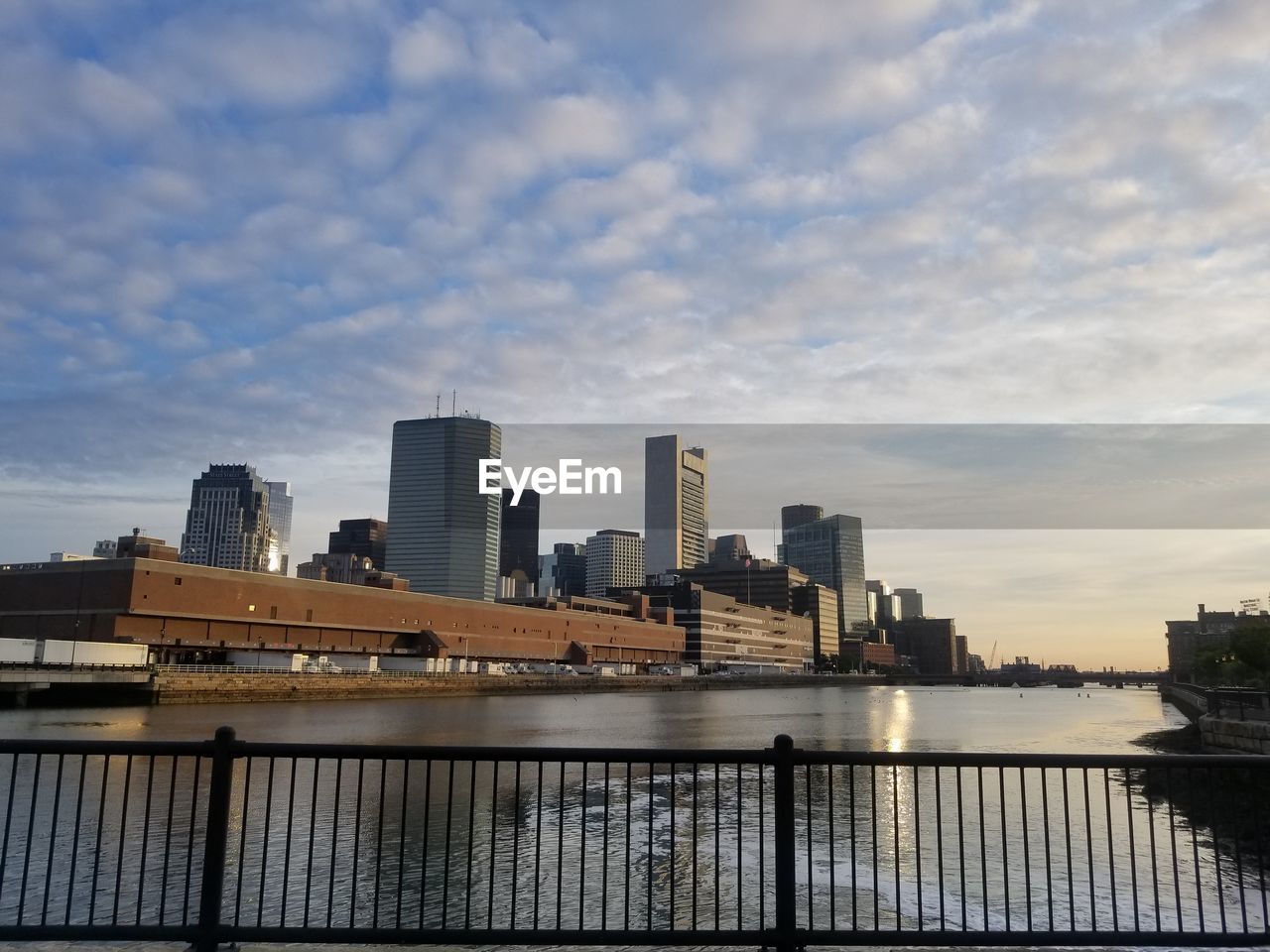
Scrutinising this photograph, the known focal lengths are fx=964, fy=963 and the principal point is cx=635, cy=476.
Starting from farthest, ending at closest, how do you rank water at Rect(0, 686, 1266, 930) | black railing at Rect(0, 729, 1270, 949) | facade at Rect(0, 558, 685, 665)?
facade at Rect(0, 558, 685, 665)
water at Rect(0, 686, 1266, 930)
black railing at Rect(0, 729, 1270, 949)

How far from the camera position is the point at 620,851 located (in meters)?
17.9

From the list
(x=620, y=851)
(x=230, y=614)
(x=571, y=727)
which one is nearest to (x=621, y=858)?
(x=620, y=851)

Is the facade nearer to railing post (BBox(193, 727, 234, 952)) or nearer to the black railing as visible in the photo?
the black railing

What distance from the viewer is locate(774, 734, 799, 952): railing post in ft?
22.9

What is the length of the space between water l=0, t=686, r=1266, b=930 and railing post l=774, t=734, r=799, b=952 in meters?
0.30

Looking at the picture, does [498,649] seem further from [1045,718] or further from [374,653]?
[1045,718]

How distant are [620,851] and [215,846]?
12011 mm

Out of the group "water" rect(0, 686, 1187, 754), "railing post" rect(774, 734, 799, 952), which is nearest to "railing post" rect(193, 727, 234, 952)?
"railing post" rect(774, 734, 799, 952)

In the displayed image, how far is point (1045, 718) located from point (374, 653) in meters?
70.4

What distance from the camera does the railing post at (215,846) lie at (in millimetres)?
6906

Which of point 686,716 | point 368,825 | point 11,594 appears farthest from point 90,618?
point 368,825

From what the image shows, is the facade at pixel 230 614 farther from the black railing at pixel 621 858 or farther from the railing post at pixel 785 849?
the railing post at pixel 785 849

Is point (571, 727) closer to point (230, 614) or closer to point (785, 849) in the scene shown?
point (230, 614)

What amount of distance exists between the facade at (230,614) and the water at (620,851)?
1684 inches
